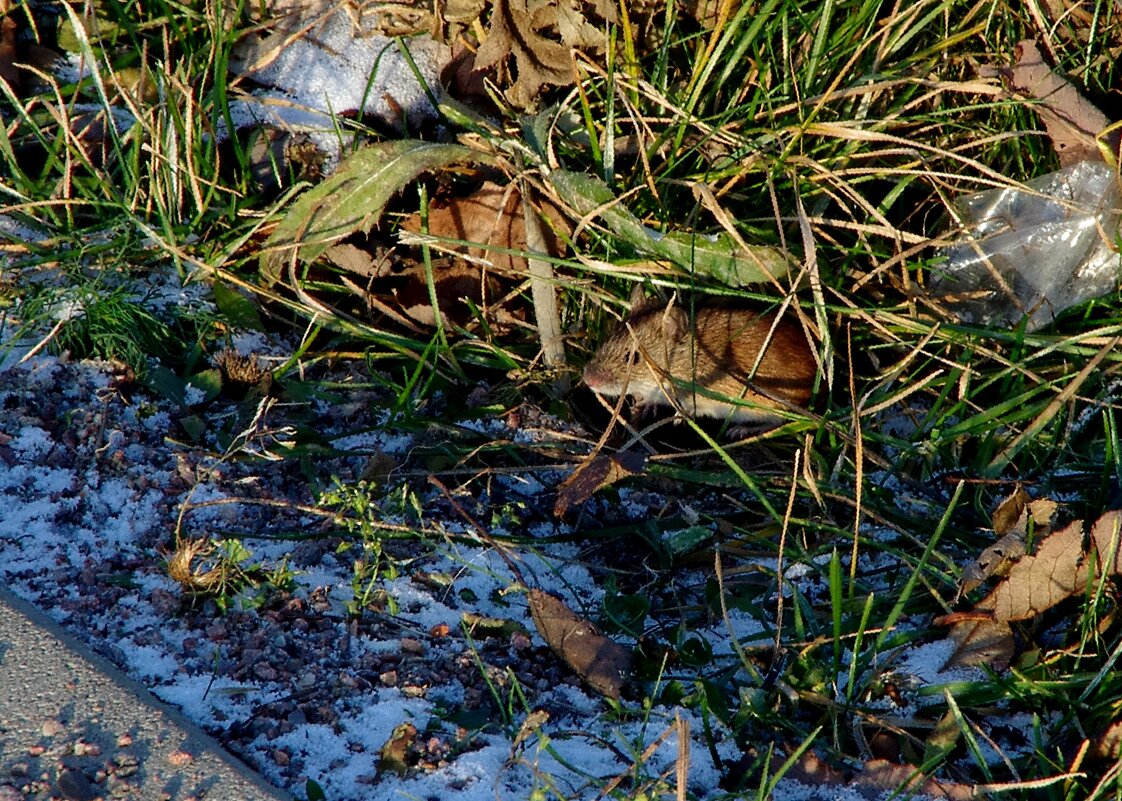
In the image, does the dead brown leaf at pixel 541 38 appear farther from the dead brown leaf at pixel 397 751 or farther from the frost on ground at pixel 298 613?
the dead brown leaf at pixel 397 751

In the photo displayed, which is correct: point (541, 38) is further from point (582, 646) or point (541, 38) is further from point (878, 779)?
point (878, 779)

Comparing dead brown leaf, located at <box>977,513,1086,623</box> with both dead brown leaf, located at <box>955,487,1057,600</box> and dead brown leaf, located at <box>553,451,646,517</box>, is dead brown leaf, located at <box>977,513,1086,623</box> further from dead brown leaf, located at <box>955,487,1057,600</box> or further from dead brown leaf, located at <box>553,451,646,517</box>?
dead brown leaf, located at <box>553,451,646,517</box>

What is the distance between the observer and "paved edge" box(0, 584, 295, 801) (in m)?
1.66

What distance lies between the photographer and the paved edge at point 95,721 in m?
1.66

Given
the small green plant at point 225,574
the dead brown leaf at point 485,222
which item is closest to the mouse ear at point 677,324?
the dead brown leaf at point 485,222

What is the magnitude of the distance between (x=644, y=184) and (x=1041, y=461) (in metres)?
1.40

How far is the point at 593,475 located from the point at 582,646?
551 millimetres

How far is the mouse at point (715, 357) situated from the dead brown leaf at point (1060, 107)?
38.5 inches

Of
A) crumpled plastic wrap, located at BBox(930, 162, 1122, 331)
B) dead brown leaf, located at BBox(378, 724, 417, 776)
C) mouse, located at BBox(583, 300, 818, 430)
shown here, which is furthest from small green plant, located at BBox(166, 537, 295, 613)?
crumpled plastic wrap, located at BBox(930, 162, 1122, 331)

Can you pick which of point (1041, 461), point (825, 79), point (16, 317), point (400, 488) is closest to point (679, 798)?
point (400, 488)

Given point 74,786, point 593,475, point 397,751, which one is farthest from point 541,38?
point 74,786

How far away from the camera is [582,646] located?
212cm

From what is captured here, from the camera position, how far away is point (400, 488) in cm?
261

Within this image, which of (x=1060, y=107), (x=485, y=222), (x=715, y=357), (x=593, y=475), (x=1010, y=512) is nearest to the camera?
(x=1010, y=512)
